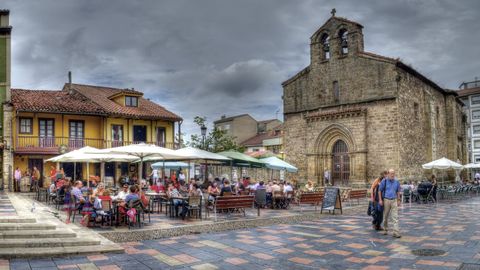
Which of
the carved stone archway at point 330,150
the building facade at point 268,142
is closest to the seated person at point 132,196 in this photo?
the carved stone archway at point 330,150

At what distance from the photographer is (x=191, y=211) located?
12734 mm

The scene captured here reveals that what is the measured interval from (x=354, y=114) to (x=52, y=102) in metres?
19.8

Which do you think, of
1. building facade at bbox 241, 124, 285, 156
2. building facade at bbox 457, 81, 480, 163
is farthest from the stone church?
building facade at bbox 457, 81, 480, 163

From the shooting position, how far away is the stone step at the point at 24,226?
8328 millimetres

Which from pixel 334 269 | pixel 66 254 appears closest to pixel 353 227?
pixel 334 269

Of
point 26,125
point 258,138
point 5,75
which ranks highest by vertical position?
point 5,75

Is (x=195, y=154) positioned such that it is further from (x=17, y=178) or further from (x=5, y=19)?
(x=5, y=19)

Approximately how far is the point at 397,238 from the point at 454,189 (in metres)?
15.5

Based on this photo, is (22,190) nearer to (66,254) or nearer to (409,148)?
(66,254)

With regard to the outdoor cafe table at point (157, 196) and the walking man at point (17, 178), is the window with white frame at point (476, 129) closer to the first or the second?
the outdoor cafe table at point (157, 196)

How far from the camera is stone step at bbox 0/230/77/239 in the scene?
317 inches

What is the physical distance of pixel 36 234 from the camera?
8188 millimetres

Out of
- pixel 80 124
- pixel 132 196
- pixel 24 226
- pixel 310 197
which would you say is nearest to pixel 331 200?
pixel 310 197

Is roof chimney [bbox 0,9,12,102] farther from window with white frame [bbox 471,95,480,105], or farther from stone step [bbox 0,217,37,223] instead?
window with white frame [bbox 471,95,480,105]
